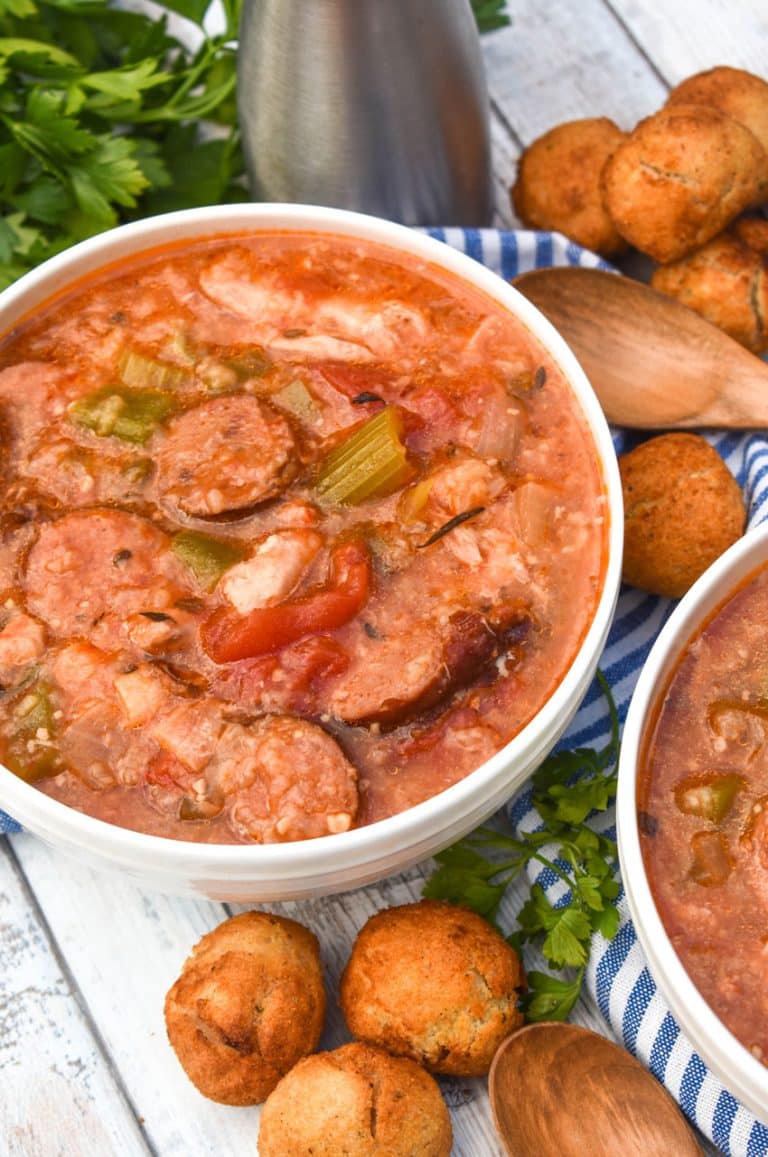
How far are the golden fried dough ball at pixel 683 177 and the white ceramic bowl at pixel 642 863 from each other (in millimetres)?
1133

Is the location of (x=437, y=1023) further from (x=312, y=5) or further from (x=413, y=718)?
(x=312, y=5)

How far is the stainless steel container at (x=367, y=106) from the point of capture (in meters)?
3.53

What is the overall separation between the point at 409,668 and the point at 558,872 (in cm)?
70

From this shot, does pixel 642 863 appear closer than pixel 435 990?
Yes

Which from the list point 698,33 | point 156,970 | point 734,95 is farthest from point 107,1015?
point 698,33

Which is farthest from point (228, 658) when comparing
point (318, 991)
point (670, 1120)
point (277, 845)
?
point (670, 1120)

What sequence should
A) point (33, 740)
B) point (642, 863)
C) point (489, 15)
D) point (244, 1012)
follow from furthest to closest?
1. point (489, 15)
2. point (244, 1012)
3. point (33, 740)
4. point (642, 863)

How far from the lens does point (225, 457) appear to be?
3.02 m

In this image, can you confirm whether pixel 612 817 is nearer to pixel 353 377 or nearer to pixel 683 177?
pixel 353 377

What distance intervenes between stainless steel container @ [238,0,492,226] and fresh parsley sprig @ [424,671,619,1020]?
63.4 inches

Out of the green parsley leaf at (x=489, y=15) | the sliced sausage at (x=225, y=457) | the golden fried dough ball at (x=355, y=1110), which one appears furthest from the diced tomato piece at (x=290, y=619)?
the green parsley leaf at (x=489, y=15)

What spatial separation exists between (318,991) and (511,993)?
1.38 feet

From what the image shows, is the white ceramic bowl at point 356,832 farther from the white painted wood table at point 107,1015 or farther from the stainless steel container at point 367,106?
the stainless steel container at point 367,106

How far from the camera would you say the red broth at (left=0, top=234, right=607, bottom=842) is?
278 cm
